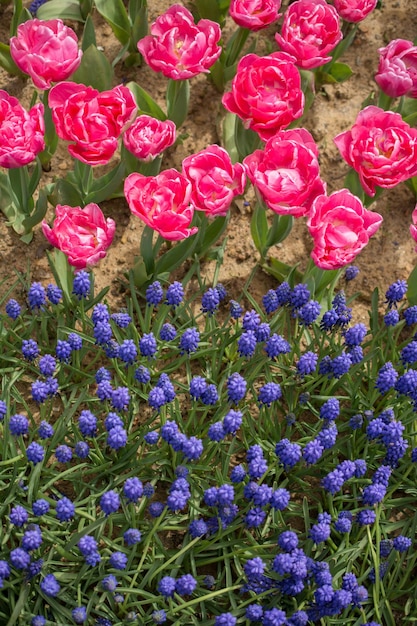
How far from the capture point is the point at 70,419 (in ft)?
9.45

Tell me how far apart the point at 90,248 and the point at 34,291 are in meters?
0.23

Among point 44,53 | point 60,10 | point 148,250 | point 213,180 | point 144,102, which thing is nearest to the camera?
point 213,180

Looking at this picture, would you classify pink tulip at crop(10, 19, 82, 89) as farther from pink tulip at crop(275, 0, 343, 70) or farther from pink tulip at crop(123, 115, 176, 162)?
pink tulip at crop(275, 0, 343, 70)

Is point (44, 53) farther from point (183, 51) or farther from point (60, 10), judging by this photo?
point (60, 10)

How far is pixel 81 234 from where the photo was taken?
293cm

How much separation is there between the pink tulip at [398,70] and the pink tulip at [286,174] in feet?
1.62

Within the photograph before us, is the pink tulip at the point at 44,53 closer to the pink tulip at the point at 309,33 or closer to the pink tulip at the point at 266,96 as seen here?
the pink tulip at the point at 266,96

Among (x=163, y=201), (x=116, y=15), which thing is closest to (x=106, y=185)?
(x=163, y=201)

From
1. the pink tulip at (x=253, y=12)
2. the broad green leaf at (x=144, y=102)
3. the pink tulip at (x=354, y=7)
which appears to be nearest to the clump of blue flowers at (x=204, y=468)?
the broad green leaf at (x=144, y=102)

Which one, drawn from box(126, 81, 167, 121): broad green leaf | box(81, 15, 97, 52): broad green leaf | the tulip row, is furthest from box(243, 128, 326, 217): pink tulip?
box(81, 15, 97, 52): broad green leaf

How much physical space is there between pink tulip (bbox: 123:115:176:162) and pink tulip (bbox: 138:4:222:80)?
9.8 inches

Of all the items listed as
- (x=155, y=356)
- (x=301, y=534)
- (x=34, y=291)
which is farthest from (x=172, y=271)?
(x=301, y=534)

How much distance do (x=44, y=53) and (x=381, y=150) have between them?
1.20 metres

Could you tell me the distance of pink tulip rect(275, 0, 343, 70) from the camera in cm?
318
